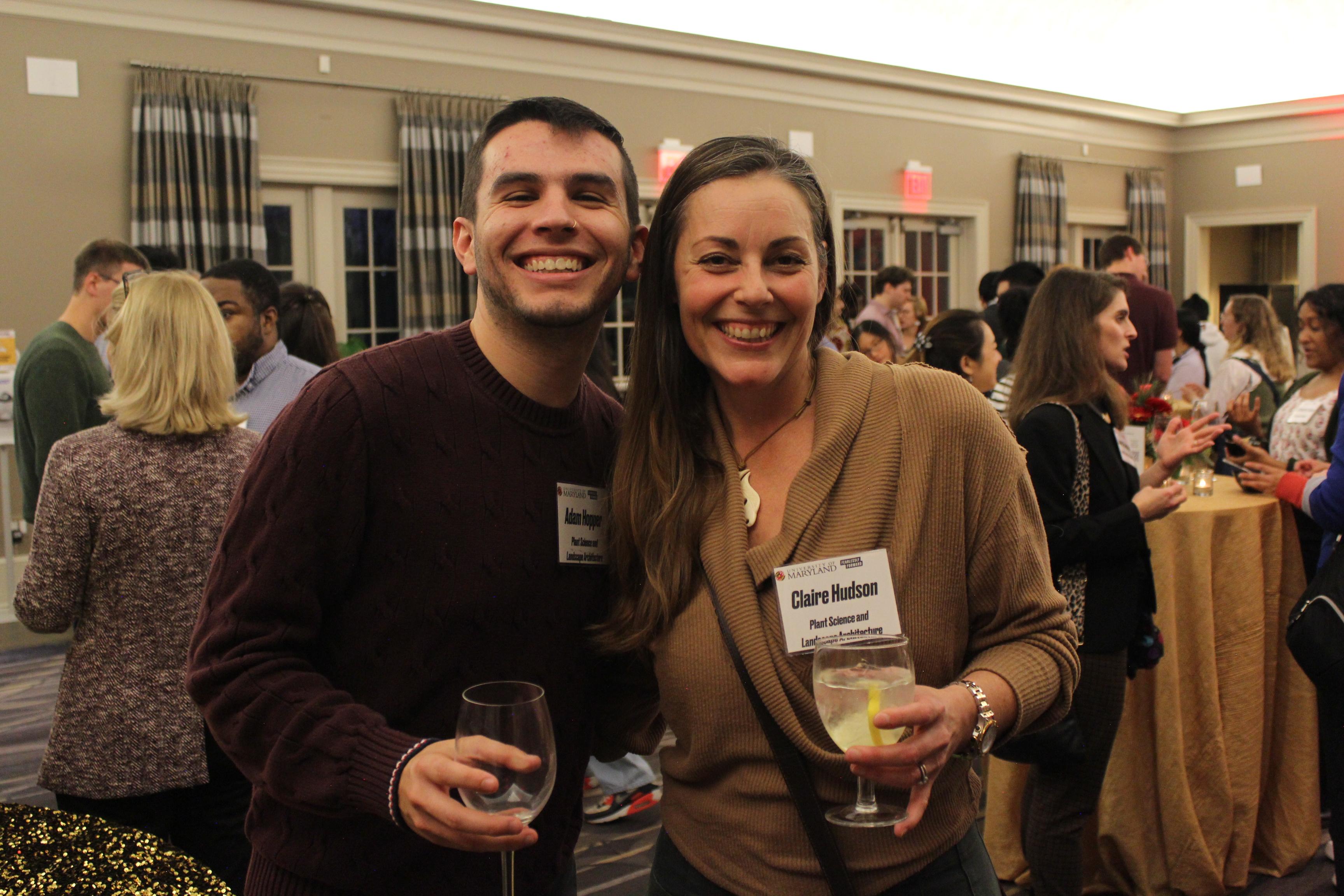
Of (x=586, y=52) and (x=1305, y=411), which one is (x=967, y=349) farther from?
(x=586, y=52)

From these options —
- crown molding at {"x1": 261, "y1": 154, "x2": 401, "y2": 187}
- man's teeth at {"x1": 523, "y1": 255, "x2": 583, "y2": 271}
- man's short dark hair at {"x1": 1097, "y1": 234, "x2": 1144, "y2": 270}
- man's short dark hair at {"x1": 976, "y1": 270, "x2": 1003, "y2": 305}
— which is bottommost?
man's teeth at {"x1": 523, "y1": 255, "x2": 583, "y2": 271}

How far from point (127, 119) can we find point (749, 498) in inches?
242

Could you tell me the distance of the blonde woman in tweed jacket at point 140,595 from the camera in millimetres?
2094

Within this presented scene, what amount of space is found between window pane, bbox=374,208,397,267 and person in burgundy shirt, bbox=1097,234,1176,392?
14.7 feet

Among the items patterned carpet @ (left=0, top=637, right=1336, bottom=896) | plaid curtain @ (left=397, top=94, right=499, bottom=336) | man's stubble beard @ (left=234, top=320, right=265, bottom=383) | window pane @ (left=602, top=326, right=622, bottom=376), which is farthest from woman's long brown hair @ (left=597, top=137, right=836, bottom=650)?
window pane @ (left=602, top=326, right=622, bottom=376)

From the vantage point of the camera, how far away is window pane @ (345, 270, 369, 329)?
23.9ft

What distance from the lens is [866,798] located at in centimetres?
124

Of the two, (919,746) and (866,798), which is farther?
(866,798)

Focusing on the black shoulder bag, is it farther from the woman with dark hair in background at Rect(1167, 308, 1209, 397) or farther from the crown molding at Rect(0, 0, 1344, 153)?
the crown molding at Rect(0, 0, 1344, 153)

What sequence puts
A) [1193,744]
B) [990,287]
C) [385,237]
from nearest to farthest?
[1193,744] → [990,287] → [385,237]

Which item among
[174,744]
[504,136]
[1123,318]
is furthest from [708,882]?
[1123,318]

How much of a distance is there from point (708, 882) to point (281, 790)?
20.8 inches

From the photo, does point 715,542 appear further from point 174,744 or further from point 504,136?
point 174,744

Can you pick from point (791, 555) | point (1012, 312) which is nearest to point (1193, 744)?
point (1012, 312)
